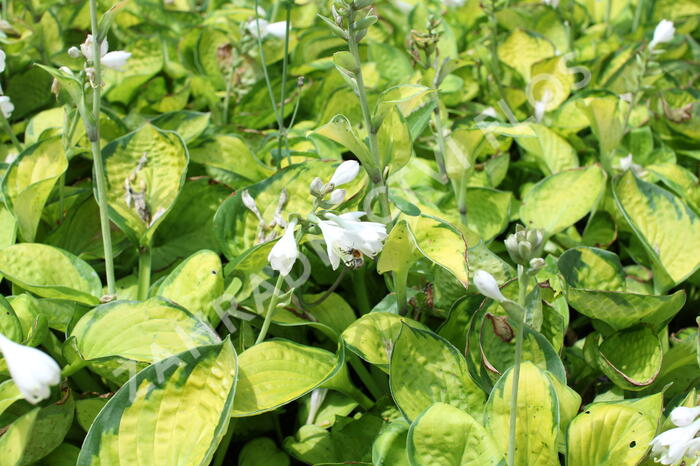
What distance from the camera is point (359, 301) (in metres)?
1.51

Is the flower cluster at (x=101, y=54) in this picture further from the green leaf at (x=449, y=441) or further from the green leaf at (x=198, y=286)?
the green leaf at (x=449, y=441)

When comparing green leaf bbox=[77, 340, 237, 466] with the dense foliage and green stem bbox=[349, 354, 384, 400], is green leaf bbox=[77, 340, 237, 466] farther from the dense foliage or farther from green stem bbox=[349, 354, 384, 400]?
green stem bbox=[349, 354, 384, 400]

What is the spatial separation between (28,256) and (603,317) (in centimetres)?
103

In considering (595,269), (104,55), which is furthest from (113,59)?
(595,269)

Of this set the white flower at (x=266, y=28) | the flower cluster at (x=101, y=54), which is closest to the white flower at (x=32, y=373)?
the flower cluster at (x=101, y=54)

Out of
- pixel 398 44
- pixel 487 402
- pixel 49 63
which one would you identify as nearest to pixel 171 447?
pixel 487 402

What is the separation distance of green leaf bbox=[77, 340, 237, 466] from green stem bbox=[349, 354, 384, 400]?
33cm

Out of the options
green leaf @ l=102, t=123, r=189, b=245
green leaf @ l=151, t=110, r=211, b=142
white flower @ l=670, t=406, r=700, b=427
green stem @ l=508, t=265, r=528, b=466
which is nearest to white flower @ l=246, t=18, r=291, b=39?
green leaf @ l=151, t=110, r=211, b=142

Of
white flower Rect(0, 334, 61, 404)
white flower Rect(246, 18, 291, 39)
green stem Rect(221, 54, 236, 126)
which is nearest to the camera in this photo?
white flower Rect(0, 334, 61, 404)

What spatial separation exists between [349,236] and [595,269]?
55cm

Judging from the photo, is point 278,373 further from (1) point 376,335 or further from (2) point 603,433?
(2) point 603,433

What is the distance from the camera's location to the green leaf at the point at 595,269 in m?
1.38

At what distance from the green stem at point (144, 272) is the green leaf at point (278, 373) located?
0.31 metres

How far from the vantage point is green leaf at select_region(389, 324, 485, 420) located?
121 cm
